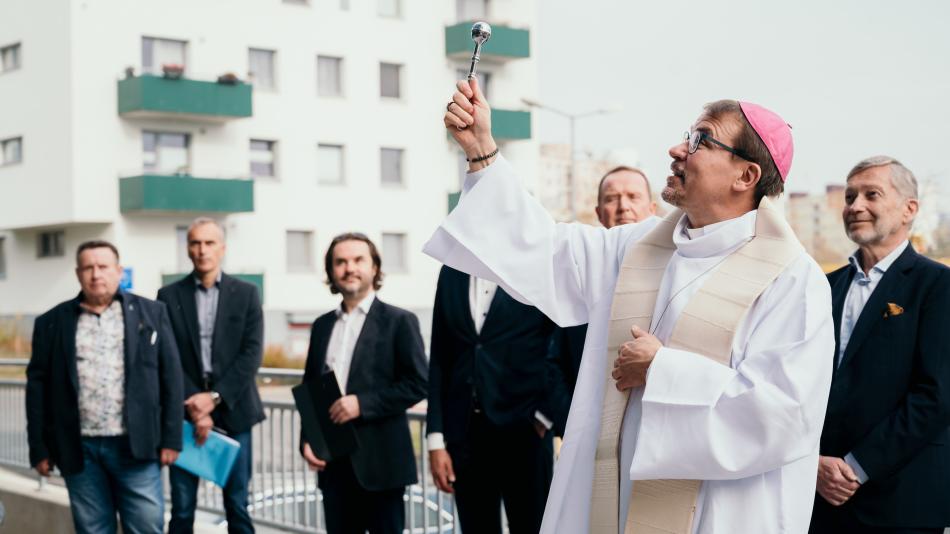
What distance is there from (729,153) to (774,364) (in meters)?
0.59

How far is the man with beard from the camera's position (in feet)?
9.73

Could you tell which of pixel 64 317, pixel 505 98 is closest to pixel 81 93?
pixel 505 98

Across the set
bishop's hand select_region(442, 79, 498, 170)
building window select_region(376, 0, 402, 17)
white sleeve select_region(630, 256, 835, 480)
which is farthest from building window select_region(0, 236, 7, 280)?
white sleeve select_region(630, 256, 835, 480)

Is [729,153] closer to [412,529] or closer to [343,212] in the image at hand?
[412,529]

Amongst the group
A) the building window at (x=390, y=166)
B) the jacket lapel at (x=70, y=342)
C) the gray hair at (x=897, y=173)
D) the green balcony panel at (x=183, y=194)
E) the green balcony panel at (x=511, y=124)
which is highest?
the green balcony panel at (x=511, y=124)

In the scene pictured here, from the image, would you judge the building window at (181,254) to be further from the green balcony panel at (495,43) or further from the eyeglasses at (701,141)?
the eyeglasses at (701,141)

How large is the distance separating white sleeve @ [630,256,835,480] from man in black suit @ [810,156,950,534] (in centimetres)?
134

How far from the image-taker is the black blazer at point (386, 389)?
572cm

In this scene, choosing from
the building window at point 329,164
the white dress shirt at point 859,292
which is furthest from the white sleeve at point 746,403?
the building window at point 329,164

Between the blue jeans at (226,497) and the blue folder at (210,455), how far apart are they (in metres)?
0.10

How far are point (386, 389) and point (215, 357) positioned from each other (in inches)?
66.0

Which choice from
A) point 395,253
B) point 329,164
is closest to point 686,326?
point 329,164

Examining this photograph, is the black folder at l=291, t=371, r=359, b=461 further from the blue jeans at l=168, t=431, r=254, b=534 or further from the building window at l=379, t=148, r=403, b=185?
the building window at l=379, t=148, r=403, b=185

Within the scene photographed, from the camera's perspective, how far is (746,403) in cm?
294
